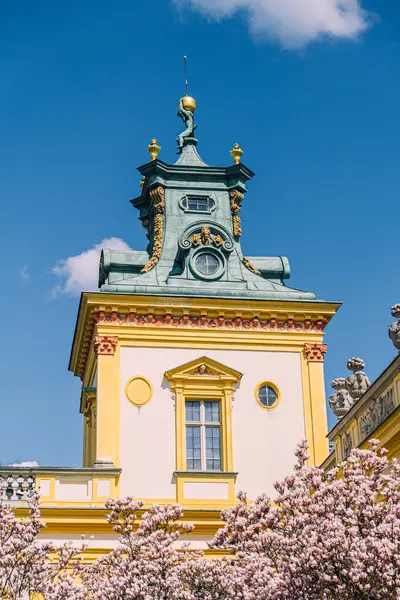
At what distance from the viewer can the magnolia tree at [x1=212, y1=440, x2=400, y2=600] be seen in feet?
49.0

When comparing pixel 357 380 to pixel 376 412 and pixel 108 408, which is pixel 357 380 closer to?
pixel 376 412

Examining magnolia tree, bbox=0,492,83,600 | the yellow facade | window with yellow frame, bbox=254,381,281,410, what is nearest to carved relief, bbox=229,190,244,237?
window with yellow frame, bbox=254,381,281,410

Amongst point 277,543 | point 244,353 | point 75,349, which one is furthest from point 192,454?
point 277,543

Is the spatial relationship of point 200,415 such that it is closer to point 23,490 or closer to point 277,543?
point 23,490

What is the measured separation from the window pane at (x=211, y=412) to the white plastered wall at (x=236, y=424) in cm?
48

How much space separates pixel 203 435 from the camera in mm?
28953

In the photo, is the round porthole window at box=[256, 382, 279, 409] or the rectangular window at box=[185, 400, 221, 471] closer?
the rectangular window at box=[185, 400, 221, 471]

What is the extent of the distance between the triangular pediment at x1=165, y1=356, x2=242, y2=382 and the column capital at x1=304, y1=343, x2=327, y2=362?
6.76 ft

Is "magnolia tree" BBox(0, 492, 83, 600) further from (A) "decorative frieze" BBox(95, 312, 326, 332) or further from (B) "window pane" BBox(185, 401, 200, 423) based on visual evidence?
(A) "decorative frieze" BBox(95, 312, 326, 332)

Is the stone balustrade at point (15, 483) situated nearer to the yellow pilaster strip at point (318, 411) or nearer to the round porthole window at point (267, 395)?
the round porthole window at point (267, 395)

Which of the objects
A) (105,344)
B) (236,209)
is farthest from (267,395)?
(236,209)

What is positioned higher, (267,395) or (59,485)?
(267,395)

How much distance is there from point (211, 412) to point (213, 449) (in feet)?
3.33

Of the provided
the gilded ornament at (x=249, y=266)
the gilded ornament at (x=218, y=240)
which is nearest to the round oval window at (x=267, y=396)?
the gilded ornament at (x=249, y=266)
